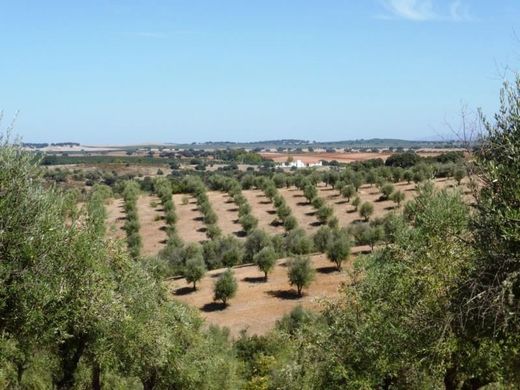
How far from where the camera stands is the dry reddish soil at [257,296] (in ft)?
163

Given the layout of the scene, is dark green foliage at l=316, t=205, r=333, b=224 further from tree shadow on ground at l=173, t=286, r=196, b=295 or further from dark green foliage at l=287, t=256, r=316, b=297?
tree shadow on ground at l=173, t=286, r=196, b=295

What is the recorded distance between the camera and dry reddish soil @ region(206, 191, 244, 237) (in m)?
88.4

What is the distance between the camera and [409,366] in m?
17.9

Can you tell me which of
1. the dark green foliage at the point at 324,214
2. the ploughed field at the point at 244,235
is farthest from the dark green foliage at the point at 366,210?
the dark green foliage at the point at 324,214

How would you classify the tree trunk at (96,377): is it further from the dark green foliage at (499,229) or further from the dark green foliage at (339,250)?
the dark green foliage at (339,250)

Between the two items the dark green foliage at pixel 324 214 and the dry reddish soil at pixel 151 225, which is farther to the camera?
the dark green foliage at pixel 324 214

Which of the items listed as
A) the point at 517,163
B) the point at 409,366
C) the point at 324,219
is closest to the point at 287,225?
the point at 324,219

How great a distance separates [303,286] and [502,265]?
44.6 meters

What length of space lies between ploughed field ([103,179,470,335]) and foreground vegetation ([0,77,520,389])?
3.30 m

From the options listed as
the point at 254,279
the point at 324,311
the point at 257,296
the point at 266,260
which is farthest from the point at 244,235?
the point at 324,311

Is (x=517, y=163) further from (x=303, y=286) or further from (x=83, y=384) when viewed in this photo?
(x=303, y=286)

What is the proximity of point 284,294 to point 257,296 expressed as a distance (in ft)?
9.32

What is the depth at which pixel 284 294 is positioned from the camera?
56.2 metres

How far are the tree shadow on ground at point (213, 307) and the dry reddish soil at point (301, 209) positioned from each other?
28972 millimetres
